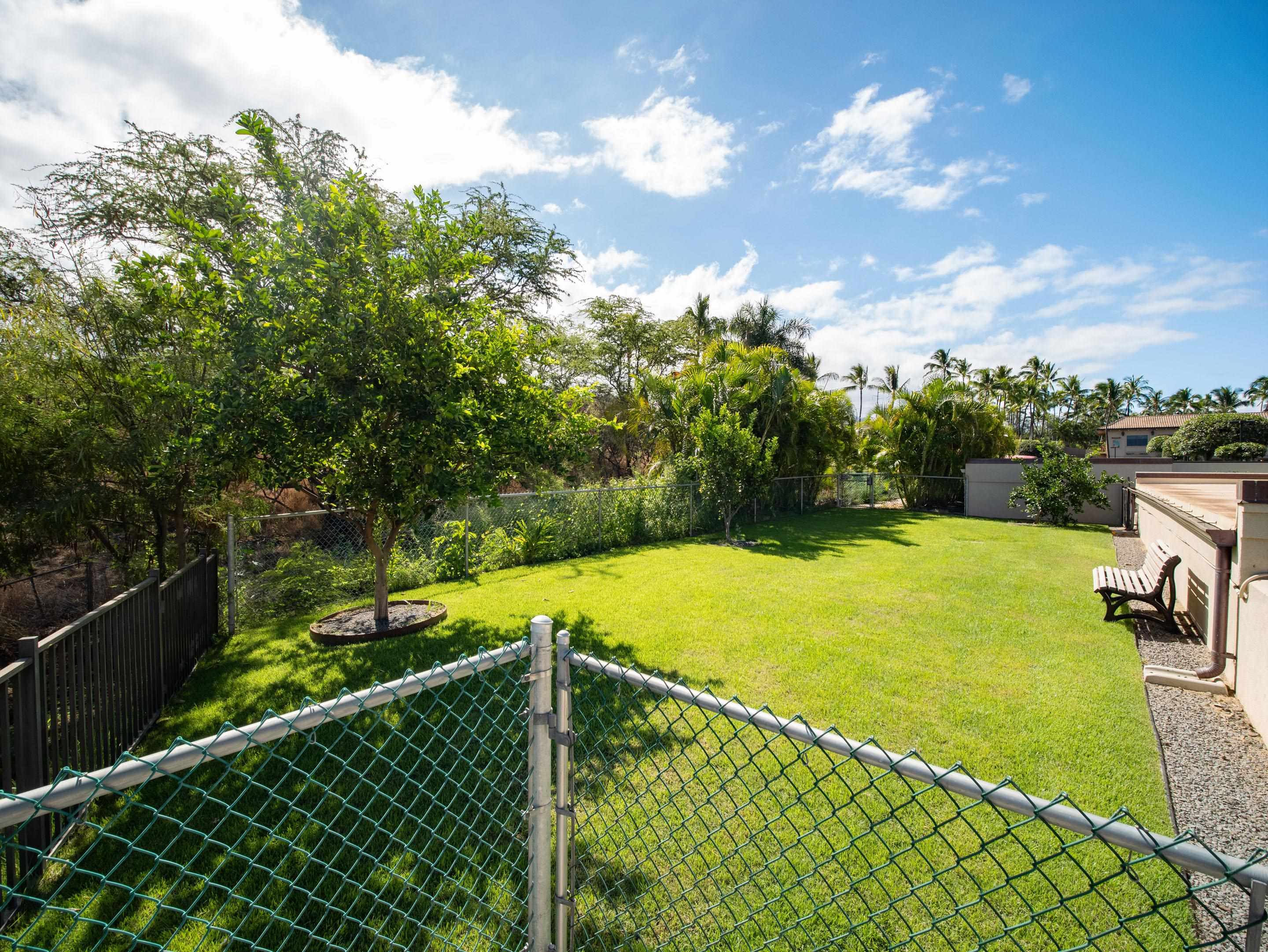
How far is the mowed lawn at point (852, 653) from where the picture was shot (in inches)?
149

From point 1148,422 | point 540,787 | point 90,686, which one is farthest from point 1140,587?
point 1148,422

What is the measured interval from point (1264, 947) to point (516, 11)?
8.99 meters

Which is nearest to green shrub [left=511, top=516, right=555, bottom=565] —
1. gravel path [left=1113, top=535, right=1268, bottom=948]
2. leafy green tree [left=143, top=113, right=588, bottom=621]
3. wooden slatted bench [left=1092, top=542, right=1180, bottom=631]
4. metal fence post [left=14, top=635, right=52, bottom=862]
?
leafy green tree [left=143, top=113, right=588, bottom=621]

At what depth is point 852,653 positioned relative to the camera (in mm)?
5398

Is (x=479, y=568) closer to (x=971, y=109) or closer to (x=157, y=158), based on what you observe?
(x=157, y=158)

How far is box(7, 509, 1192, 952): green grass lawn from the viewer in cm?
230

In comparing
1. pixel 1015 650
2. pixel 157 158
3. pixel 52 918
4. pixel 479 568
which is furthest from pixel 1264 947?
pixel 157 158

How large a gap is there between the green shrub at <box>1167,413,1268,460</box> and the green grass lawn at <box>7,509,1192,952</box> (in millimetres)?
28067

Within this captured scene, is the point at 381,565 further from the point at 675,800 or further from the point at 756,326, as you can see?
the point at 756,326

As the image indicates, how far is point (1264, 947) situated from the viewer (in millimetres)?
2324

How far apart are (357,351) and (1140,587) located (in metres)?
8.30

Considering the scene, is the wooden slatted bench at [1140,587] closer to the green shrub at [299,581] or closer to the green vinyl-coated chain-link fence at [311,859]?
the green vinyl-coated chain-link fence at [311,859]

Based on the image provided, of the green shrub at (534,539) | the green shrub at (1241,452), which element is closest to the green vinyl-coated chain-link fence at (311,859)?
the green shrub at (534,539)

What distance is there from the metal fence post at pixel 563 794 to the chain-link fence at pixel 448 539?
3956mm
